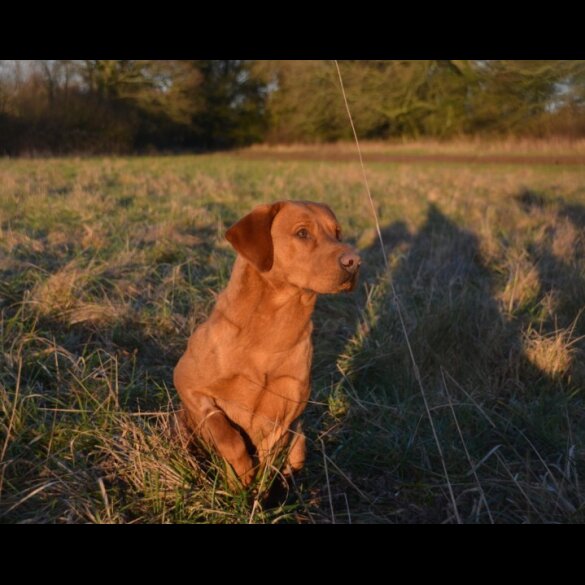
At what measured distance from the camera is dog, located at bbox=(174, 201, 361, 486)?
9.04 feet

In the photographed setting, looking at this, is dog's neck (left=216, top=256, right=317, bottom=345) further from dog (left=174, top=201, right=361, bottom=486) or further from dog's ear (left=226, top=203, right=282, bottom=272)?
dog's ear (left=226, top=203, right=282, bottom=272)

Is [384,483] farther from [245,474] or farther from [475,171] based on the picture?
[475,171]

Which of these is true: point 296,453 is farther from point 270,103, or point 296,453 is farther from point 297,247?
point 270,103

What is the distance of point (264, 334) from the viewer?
111 inches

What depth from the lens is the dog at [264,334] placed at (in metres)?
2.75

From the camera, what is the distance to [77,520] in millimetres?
2459

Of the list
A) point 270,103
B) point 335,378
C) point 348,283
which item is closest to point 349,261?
point 348,283

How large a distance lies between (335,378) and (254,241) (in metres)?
1.86

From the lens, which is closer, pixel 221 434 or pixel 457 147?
pixel 221 434

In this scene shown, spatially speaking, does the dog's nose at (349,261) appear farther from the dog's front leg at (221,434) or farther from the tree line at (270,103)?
the tree line at (270,103)

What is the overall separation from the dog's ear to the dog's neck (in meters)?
0.12

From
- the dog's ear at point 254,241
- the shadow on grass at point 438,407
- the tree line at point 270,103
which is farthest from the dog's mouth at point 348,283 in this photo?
the tree line at point 270,103

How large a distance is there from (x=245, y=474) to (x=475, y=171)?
53.2 feet

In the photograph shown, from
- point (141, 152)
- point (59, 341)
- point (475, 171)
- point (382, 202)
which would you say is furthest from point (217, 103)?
point (59, 341)
